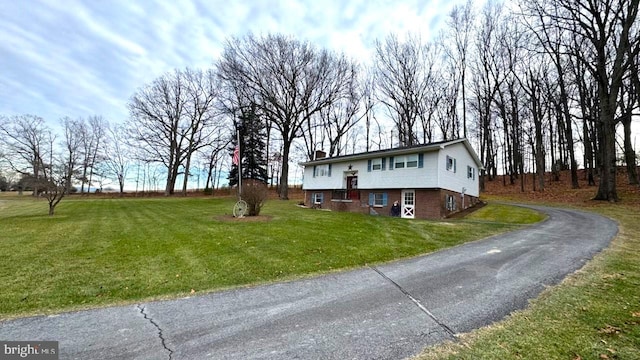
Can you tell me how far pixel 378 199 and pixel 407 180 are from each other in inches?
113

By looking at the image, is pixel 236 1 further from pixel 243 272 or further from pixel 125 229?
pixel 243 272

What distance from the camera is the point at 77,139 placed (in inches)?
1640

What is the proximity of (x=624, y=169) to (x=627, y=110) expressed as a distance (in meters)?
9.62

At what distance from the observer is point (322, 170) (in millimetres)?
26375

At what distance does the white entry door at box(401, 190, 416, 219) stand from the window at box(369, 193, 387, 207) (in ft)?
4.92

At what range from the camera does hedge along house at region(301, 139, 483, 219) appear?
59.8ft

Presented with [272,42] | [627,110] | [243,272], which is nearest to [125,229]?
[243,272]

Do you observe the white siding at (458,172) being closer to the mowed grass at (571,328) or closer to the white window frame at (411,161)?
the white window frame at (411,161)

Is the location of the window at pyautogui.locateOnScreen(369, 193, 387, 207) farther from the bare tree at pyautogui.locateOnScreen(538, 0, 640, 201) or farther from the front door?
the bare tree at pyautogui.locateOnScreen(538, 0, 640, 201)

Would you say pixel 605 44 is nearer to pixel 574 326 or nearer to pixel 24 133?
pixel 574 326

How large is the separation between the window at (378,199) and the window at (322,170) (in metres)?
5.32
